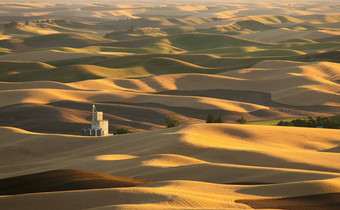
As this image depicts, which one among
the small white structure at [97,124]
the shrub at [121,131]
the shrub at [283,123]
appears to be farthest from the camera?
the shrub at [283,123]

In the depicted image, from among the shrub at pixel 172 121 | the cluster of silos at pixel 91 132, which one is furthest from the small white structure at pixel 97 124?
the shrub at pixel 172 121

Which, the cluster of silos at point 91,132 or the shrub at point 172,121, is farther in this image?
the shrub at point 172,121

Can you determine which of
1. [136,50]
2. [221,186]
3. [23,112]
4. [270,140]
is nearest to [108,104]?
[23,112]

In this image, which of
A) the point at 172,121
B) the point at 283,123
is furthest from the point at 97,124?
the point at 283,123

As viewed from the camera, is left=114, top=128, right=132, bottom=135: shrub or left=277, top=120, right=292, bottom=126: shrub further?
left=277, top=120, right=292, bottom=126: shrub

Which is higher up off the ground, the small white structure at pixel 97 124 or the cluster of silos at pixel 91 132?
the small white structure at pixel 97 124

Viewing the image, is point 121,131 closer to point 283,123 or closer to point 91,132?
A: point 91,132

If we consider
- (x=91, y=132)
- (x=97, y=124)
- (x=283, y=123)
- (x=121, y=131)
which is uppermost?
(x=97, y=124)

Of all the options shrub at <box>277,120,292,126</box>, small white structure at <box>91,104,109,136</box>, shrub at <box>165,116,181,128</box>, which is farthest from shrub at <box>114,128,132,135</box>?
shrub at <box>277,120,292,126</box>

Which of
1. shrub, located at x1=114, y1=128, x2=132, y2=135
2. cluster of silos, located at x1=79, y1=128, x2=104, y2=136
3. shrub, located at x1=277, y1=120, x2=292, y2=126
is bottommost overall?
shrub, located at x1=277, y1=120, x2=292, y2=126

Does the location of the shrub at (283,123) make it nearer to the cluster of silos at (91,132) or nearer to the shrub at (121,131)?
the shrub at (121,131)

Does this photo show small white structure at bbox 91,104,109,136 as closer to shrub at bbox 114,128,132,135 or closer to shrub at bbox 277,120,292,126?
shrub at bbox 114,128,132,135

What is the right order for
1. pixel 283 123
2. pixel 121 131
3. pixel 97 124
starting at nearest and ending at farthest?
pixel 97 124
pixel 121 131
pixel 283 123
